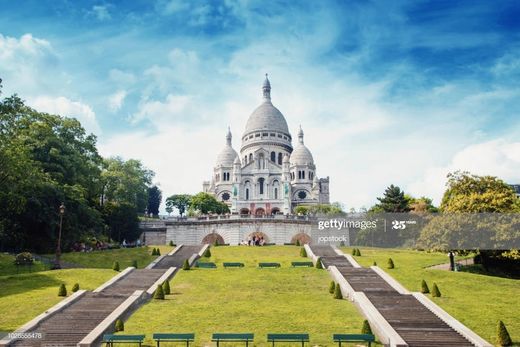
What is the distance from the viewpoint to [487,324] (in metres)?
23.2

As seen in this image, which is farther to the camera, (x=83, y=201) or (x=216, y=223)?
(x=216, y=223)

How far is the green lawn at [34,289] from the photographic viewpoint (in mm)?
24469

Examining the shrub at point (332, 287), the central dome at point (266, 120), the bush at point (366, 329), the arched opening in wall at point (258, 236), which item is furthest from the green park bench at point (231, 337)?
the central dome at point (266, 120)

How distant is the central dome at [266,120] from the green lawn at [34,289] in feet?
276

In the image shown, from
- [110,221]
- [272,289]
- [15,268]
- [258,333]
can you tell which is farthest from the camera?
[110,221]

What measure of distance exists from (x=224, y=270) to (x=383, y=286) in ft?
38.1

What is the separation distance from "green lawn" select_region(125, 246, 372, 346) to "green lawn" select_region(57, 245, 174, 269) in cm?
765

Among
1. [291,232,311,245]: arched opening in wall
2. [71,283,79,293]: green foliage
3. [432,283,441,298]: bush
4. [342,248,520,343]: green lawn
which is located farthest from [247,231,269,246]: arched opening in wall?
[432,283,441,298]: bush

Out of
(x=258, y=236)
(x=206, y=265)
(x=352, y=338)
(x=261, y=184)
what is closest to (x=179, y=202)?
(x=261, y=184)

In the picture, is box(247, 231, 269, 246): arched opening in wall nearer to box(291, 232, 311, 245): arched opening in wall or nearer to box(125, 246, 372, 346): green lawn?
box(291, 232, 311, 245): arched opening in wall

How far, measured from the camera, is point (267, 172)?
338 ft

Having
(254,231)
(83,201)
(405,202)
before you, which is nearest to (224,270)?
(83,201)

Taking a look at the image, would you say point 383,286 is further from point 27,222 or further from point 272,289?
point 27,222

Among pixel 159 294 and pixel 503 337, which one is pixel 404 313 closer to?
pixel 503 337
